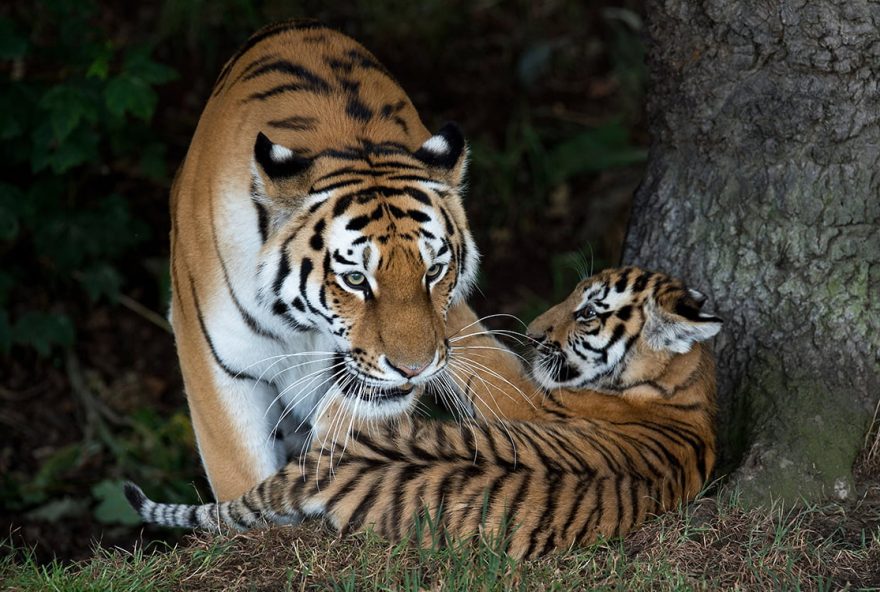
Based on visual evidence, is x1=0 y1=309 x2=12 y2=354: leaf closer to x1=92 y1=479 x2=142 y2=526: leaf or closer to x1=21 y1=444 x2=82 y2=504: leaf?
x1=21 y1=444 x2=82 y2=504: leaf

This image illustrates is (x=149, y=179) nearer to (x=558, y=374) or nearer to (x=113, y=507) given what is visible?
(x=113, y=507)

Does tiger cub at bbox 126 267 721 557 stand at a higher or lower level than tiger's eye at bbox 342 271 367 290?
lower

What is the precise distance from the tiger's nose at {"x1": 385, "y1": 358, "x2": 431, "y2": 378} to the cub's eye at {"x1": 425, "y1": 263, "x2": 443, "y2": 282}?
0.27m

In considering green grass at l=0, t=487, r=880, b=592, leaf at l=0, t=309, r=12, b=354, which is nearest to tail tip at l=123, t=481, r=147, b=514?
green grass at l=0, t=487, r=880, b=592

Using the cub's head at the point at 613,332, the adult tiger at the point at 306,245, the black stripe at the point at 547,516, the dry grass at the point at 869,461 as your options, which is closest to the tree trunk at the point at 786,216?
the dry grass at the point at 869,461

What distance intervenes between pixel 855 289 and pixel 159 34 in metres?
5.00

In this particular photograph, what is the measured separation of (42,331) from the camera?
5.46m

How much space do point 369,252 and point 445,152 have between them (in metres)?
0.49

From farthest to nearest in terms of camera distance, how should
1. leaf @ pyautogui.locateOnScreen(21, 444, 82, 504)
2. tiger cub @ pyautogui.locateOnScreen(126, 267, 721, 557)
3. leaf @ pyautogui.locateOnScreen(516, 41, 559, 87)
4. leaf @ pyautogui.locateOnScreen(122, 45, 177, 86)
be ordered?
leaf @ pyautogui.locateOnScreen(516, 41, 559, 87)
leaf @ pyautogui.locateOnScreen(21, 444, 82, 504)
leaf @ pyautogui.locateOnScreen(122, 45, 177, 86)
tiger cub @ pyautogui.locateOnScreen(126, 267, 721, 557)

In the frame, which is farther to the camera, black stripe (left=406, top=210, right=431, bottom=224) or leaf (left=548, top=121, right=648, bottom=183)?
leaf (left=548, top=121, right=648, bottom=183)

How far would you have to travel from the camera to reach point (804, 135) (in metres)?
3.57

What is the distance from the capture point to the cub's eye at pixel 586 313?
12.4 feet

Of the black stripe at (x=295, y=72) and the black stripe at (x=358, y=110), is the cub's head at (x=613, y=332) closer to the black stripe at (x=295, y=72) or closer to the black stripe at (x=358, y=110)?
the black stripe at (x=358, y=110)

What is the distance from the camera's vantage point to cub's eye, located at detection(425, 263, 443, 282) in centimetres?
312
